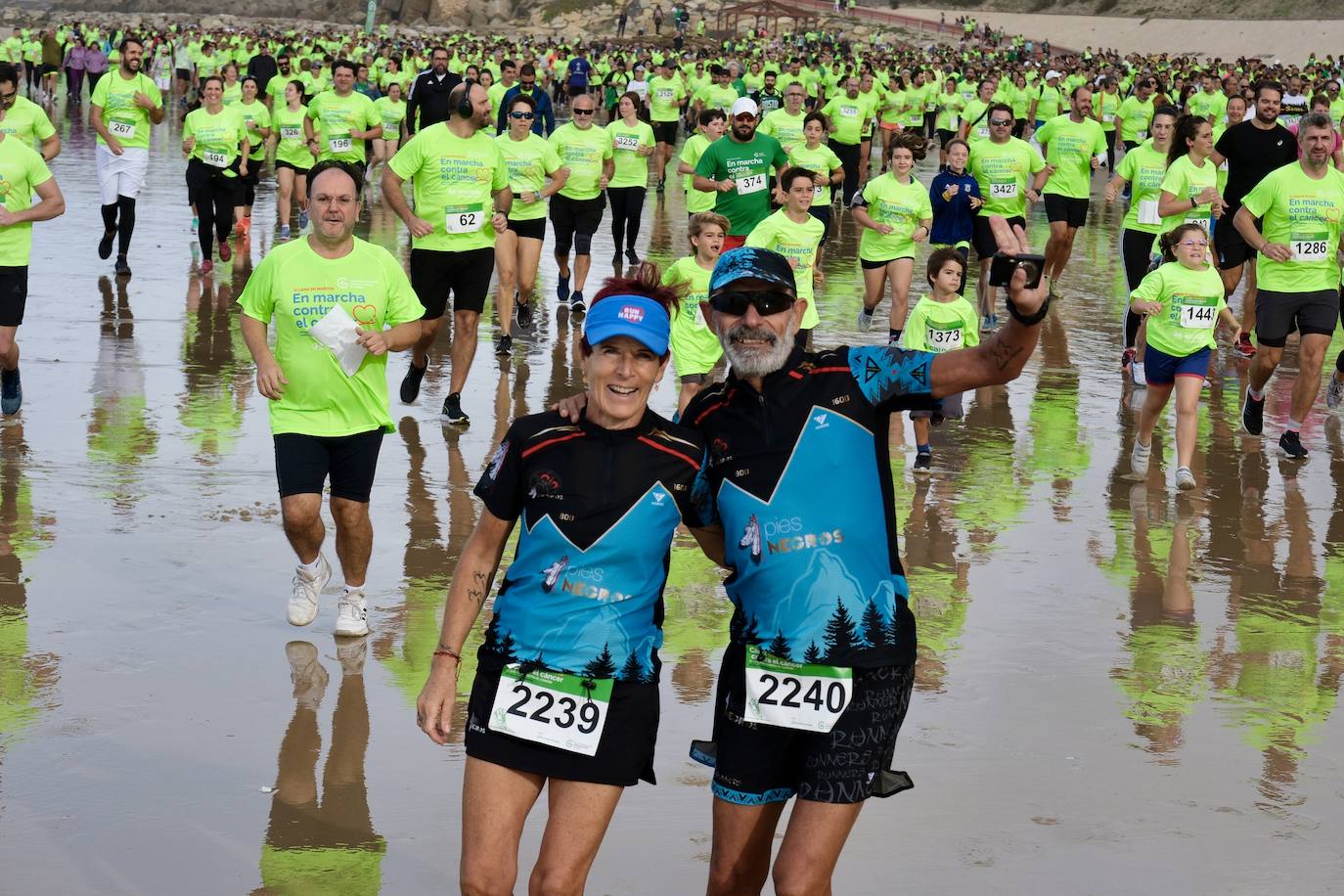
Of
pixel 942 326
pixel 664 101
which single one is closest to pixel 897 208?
pixel 942 326

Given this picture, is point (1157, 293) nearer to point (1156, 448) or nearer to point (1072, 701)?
point (1156, 448)

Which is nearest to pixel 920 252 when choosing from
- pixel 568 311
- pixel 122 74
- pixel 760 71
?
pixel 568 311

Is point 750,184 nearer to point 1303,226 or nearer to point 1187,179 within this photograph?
point 1187,179

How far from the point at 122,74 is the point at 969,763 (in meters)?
12.1

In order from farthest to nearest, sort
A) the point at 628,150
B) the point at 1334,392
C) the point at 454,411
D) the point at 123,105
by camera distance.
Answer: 1. the point at 628,150
2. the point at 123,105
3. the point at 1334,392
4. the point at 454,411

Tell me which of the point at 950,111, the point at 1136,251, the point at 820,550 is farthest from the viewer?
the point at 950,111

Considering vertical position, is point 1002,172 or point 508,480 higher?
point 1002,172

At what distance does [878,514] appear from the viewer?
411 centimetres

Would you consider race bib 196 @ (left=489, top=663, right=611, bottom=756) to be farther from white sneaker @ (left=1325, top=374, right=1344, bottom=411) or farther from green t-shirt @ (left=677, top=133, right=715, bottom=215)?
green t-shirt @ (left=677, top=133, right=715, bottom=215)

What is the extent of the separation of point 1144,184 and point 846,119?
9197 mm

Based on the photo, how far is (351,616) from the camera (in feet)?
22.5

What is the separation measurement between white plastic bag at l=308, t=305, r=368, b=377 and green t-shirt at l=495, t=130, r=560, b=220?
22.3ft

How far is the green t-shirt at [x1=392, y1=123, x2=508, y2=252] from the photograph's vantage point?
35.6 ft

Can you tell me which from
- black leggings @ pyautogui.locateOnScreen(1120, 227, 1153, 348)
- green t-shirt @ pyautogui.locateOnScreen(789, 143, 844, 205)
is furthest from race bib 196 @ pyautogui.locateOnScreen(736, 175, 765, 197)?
black leggings @ pyautogui.locateOnScreen(1120, 227, 1153, 348)
